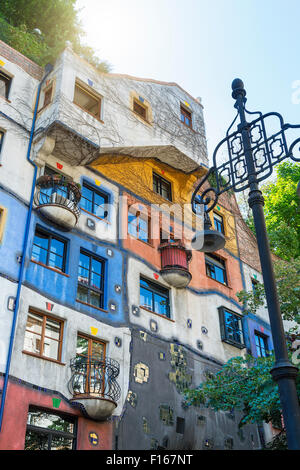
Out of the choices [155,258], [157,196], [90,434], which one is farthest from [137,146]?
[90,434]

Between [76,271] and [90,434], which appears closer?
[90,434]

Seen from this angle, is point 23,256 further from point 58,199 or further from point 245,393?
point 245,393

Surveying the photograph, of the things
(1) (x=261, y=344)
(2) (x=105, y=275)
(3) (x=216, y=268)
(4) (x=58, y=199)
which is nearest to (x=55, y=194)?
(4) (x=58, y=199)

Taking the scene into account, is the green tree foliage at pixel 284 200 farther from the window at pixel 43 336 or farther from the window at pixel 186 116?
the window at pixel 43 336

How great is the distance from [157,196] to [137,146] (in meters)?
2.04

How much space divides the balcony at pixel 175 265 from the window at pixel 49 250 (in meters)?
3.67

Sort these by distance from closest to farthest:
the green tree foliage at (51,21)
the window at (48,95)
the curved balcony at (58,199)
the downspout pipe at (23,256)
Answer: the downspout pipe at (23,256) → the curved balcony at (58,199) → the window at (48,95) → the green tree foliage at (51,21)

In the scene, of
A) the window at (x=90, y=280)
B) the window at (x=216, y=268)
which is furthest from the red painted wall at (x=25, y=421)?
the window at (x=216, y=268)

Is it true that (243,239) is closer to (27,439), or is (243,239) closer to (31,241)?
(31,241)

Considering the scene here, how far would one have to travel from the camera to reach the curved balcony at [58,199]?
1268cm

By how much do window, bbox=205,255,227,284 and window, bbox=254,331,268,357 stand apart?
232cm

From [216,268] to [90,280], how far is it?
6.48 m

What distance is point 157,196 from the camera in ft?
55.6

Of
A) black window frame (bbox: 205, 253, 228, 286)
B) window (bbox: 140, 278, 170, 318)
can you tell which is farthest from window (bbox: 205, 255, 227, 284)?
window (bbox: 140, 278, 170, 318)
